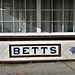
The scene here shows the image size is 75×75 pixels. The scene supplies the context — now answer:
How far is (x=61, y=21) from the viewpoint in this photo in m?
7.59

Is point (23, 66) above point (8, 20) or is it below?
below

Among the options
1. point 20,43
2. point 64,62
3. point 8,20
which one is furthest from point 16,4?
point 64,62

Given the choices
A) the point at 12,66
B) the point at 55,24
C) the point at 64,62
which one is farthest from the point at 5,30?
the point at 64,62

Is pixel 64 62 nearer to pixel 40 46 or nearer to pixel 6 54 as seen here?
pixel 40 46

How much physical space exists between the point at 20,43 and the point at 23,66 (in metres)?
0.94

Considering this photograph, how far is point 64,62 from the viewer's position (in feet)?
24.4

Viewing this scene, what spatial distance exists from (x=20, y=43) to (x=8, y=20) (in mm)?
1087

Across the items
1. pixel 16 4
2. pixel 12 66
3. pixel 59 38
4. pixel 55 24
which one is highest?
pixel 16 4

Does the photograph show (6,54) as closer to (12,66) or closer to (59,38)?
(12,66)

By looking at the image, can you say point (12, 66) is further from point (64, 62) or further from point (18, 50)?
point (64, 62)

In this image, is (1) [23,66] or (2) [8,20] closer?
(1) [23,66]

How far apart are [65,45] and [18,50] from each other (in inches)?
76.0

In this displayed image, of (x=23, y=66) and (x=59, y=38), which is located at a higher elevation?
(x=59, y=38)

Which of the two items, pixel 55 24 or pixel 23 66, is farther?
pixel 55 24
